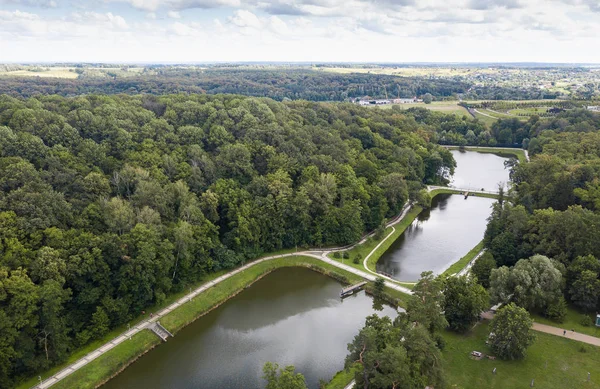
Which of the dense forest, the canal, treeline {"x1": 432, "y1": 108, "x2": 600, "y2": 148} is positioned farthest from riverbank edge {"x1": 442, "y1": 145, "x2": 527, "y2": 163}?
the dense forest

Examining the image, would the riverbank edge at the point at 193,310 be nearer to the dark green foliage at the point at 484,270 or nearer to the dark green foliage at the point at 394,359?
the dark green foliage at the point at 484,270

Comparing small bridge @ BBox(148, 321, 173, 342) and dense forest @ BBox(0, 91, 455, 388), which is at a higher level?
dense forest @ BBox(0, 91, 455, 388)

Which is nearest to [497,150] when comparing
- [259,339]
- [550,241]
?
[550,241]

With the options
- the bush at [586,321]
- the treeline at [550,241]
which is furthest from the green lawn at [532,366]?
the treeline at [550,241]

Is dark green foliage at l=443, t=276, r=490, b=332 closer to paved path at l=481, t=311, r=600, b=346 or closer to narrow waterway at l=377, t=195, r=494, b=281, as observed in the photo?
paved path at l=481, t=311, r=600, b=346

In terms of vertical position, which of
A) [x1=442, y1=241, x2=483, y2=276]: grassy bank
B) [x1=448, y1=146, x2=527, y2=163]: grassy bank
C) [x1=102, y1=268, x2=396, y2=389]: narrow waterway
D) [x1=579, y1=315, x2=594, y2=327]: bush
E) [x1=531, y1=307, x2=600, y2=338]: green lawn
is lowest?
[x1=102, y1=268, x2=396, y2=389]: narrow waterway

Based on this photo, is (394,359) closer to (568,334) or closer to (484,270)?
(568,334)
